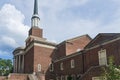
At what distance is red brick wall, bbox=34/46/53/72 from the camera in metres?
39.7

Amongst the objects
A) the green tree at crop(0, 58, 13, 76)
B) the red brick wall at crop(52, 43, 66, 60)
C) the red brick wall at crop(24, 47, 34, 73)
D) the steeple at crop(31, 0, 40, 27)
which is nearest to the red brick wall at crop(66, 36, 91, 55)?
the red brick wall at crop(52, 43, 66, 60)

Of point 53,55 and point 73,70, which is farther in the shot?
point 53,55

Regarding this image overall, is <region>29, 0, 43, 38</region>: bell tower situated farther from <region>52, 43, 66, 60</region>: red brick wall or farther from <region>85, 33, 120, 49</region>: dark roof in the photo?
<region>85, 33, 120, 49</region>: dark roof

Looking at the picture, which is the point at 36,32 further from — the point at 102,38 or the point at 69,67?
the point at 102,38

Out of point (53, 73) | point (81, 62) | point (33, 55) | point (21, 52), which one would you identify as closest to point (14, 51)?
point (21, 52)

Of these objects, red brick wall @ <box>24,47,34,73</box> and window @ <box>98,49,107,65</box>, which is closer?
window @ <box>98,49,107,65</box>

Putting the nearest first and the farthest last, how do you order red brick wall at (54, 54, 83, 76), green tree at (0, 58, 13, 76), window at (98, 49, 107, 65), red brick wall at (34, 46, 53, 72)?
window at (98, 49, 107, 65)
red brick wall at (54, 54, 83, 76)
red brick wall at (34, 46, 53, 72)
green tree at (0, 58, 13, 76)

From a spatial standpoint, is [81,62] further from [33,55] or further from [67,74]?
[33,55]

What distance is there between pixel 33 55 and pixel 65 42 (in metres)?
7.02

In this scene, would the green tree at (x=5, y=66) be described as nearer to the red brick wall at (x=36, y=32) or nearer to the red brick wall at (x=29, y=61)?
the red brick wall at (x=36, y=32)

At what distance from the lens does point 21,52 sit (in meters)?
45.7

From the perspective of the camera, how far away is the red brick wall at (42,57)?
1564 inches

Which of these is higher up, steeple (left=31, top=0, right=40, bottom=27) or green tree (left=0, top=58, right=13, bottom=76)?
steeple (left=31, top=0, right=40, bottom=27)

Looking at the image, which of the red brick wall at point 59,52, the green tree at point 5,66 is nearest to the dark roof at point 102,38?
the red brick wall at point 59,52
